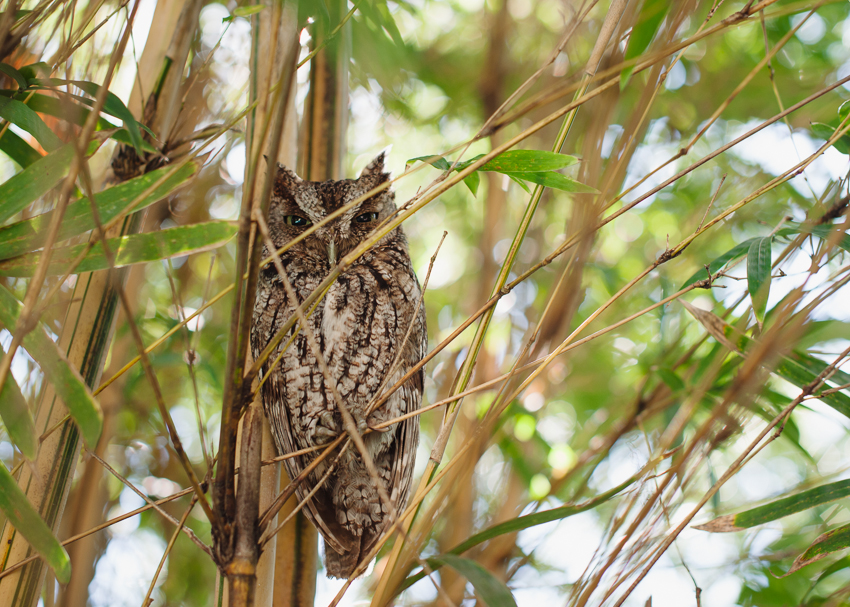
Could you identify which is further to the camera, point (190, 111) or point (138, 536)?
point (138, 536)

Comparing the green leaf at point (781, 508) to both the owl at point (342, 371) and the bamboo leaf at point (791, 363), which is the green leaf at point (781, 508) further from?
the owl at point (342, 371)

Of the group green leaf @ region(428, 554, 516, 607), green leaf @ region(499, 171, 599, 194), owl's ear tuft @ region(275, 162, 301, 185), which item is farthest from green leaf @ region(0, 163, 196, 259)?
owl's ear tuft @ region(275, 162, 301, 185)

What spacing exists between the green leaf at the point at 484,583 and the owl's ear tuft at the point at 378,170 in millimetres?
1300

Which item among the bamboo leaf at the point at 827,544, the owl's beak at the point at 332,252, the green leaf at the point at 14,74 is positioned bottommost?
the bamboo leaf at the point at 827,544

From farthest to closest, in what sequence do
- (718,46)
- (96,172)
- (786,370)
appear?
(718,46), (96,172), (786,370)

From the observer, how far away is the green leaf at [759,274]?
944 mm

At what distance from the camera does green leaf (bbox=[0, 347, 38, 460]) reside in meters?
0.73

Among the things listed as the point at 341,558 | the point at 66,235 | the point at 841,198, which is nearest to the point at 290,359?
the point at 341,558

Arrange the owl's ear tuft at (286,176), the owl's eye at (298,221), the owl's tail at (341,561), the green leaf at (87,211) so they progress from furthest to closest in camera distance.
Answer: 1. the owl's eye at (298,221)
2. the owl's ear tuft at (286,176)
3. the owl's tail at (341,561)
4. the green leaf at (87,211)

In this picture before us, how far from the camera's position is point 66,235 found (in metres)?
0.82

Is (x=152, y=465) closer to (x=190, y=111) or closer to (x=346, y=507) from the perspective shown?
(x=346, y=507)

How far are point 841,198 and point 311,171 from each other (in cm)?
137


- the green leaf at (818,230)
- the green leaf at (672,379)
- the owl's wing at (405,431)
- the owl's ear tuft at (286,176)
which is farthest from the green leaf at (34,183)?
the green leaf at (672,379)

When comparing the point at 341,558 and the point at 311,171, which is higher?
the point at 311,171
